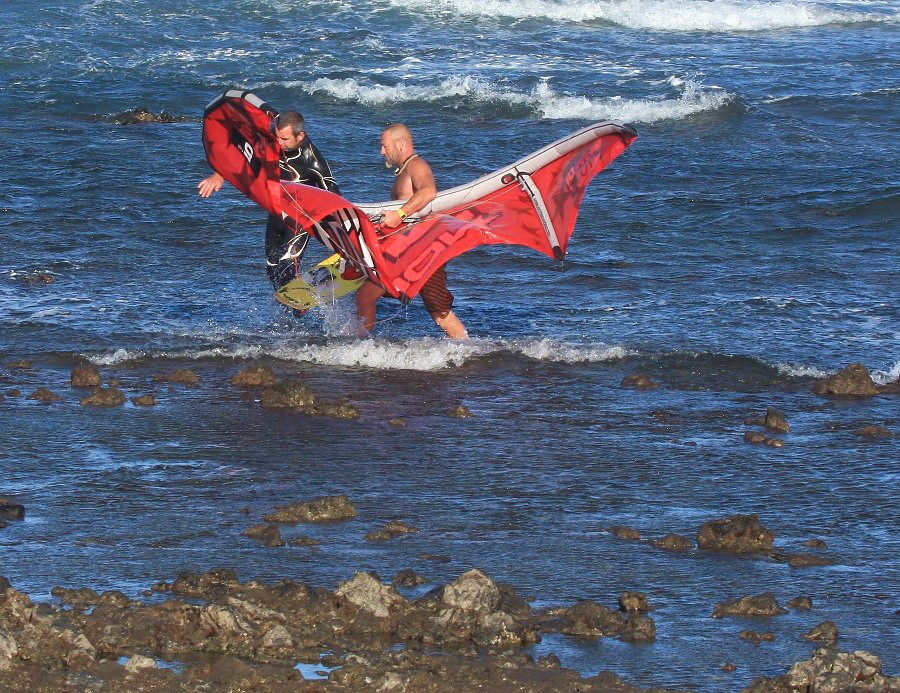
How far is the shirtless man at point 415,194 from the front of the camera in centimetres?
1003

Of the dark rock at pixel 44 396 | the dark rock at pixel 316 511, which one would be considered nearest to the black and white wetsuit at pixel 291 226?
the dark rock at pixel 44 396

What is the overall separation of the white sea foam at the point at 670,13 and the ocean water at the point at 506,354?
582 cm

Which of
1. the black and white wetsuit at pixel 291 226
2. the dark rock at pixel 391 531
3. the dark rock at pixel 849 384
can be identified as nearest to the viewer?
the dark rock at pixel 391 531

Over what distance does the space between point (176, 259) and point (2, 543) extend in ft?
21.1

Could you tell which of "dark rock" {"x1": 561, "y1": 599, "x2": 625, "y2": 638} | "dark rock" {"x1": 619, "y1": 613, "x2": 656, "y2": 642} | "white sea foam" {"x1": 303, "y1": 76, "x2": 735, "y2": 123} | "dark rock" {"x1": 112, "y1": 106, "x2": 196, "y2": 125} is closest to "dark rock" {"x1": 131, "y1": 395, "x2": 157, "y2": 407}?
"dark rock" {"x1": 561, "y1": 599, "x2": 625, "y2": 638}

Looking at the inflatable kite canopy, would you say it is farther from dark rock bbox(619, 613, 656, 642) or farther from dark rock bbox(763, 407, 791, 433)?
dark rock bbox(619, 613, 656, 642)

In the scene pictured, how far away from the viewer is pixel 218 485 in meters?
7.60

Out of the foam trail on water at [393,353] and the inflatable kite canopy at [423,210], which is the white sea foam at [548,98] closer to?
the inflatable kite canopy at [423,210]

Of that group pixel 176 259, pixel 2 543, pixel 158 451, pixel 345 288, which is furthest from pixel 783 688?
pixel 176 259

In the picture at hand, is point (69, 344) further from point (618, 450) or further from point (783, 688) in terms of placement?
point (783, 688)

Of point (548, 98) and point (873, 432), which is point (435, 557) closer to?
point (873, 432)

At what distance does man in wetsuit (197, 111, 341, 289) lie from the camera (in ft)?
34.1

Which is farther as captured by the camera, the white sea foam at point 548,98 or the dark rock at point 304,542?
the white sea foam at point 548,98

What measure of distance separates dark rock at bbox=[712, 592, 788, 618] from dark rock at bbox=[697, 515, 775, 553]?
2.18 feet
